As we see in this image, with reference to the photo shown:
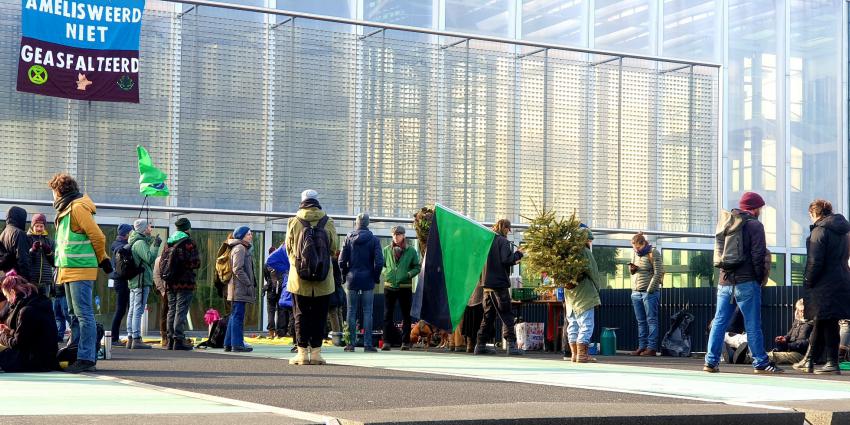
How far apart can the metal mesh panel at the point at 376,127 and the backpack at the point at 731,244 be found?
13.3 metres

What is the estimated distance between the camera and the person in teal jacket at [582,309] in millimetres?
15938

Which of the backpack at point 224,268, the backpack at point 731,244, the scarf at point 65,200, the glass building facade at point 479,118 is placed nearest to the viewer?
the scarf at point 65,200

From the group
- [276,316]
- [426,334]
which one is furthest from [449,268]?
[276,316]

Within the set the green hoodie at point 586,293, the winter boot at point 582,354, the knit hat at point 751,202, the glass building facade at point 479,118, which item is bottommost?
the winter boot at point 582,354

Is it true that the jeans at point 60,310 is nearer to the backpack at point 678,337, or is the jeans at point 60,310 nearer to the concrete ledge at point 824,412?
the backpack at point 678,337

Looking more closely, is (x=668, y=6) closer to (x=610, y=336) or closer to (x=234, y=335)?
(x=610, y=336)

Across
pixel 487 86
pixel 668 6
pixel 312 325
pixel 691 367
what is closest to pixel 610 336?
pixel 691 367

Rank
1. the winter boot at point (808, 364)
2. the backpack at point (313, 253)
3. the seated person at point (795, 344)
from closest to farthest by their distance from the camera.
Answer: the backpack at point (313, 253) < the winter boot at point (808, 364) < the seated person at point (795, 344)

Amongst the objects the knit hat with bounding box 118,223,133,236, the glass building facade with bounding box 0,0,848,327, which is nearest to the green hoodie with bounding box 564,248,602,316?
the knit hat with bounding box 118,223,133,236

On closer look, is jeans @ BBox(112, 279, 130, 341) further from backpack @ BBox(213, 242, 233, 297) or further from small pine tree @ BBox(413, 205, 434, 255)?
small pine tree @ BBox(413, 205, 434, 255)

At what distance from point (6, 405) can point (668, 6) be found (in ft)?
86.4

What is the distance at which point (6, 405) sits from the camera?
826 centimetres

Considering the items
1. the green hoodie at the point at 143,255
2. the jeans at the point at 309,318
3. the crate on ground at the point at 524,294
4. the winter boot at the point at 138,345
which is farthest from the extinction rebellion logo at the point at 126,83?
the jeans at the point at 309,318

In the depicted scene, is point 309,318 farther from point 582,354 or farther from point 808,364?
point 808,364
